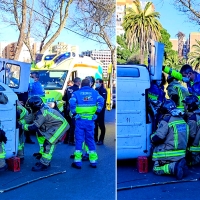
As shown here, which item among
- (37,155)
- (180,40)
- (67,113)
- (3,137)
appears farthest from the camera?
(67,113)

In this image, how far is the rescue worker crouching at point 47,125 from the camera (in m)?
3.02

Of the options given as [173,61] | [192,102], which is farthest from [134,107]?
[192,102]

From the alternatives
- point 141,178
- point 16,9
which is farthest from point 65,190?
point 16,9

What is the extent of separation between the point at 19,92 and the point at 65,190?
985mm

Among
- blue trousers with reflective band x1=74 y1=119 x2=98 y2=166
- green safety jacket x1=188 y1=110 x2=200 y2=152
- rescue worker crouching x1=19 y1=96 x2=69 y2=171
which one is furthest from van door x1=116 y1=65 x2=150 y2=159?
rescue worker crouching x1=19 y1=96 x2=69 y2=171

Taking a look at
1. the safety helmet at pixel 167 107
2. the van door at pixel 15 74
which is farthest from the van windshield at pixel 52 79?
the safety helmet at pixel 167 107

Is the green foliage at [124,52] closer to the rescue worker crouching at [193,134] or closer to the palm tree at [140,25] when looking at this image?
the palm tree at [140,25]

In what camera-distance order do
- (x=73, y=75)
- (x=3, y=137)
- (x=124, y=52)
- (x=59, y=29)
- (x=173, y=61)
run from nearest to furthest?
1. (x=124, y=52)
2. (x=59, y=29)
3. (x=173, y=61)
4. (x=73, y=75)
5. (x=3, y=137)

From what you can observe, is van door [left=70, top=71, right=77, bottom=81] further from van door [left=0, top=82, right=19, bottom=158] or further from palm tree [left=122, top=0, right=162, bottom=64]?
palm tree [left=122, top=0, right=162, bottom=64]

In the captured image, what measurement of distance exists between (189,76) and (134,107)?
645 mm

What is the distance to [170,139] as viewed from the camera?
2.90m

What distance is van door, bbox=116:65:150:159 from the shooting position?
2.29 metres

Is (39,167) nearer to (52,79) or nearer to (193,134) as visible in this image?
→ (52,79)

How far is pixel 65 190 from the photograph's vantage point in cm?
236
